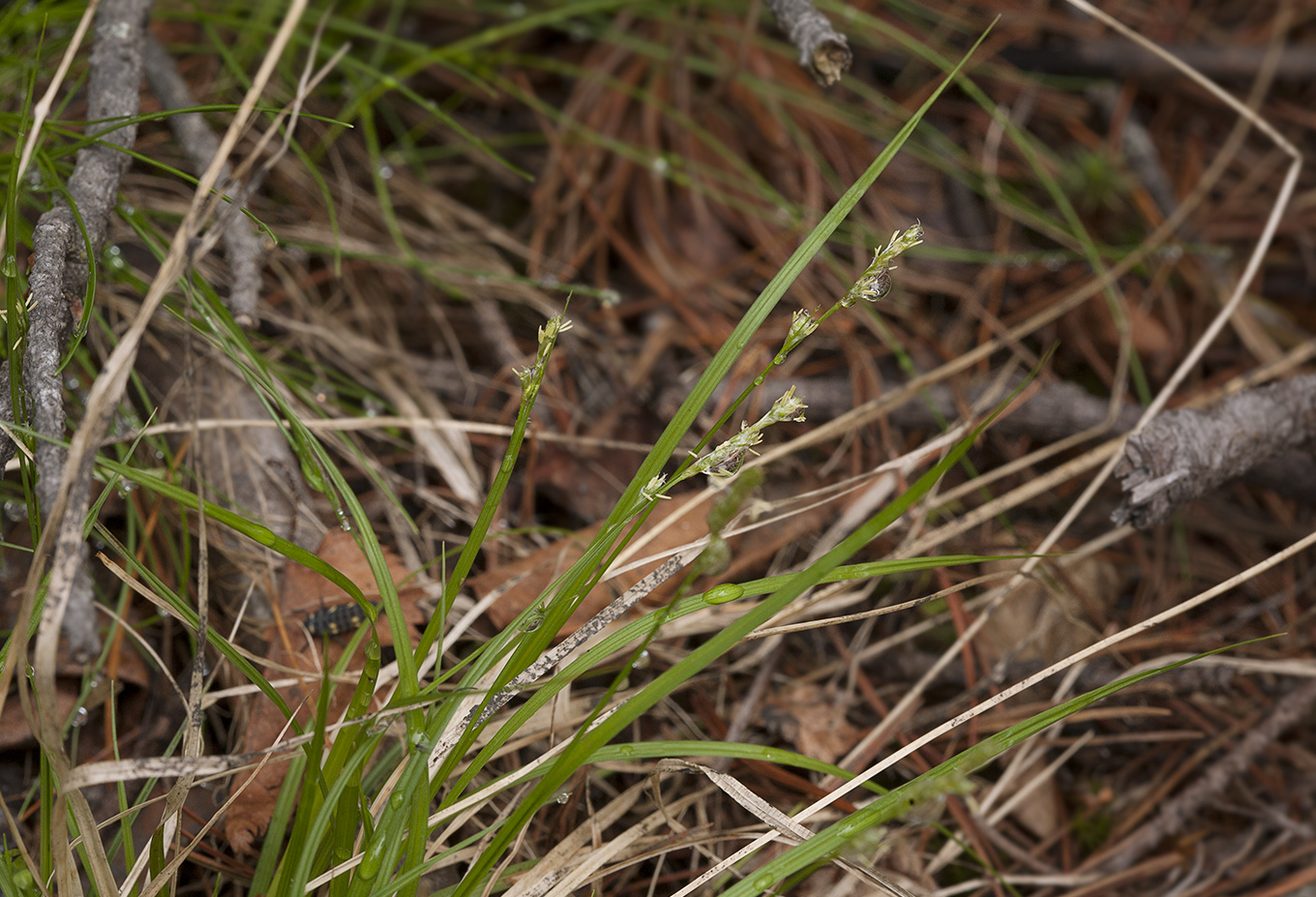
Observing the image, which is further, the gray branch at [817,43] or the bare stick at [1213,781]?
the bare stick at [1213,781]

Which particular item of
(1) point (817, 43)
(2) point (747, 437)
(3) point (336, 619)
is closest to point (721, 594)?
(2) point (747, 437)

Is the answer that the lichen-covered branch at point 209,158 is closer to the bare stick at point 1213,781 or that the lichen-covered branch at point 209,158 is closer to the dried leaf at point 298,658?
the dried leaf at point 298,658

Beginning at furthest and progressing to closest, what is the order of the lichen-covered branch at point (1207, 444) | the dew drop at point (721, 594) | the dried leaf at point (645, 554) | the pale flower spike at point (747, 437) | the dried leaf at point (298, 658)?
the dried leaf at point (645, 554), the lichen-covered branch at point (1207, 444), the dried leaf at point (298, 658), the dew drop at point (721, 594), the pale flower spike at point (747, 437)

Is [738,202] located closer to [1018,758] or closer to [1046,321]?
[1046,321]

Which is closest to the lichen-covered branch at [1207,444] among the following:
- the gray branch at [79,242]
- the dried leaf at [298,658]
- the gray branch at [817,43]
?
the gray branch at [817,43]

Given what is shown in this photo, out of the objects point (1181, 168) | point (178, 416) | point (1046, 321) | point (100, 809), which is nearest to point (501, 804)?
point (100, 809)

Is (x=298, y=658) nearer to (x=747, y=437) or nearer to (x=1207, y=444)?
(x=747, y=437)
